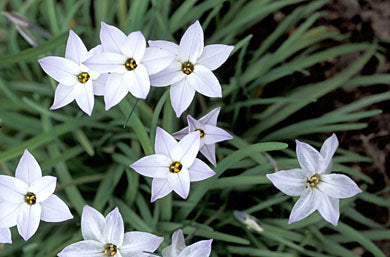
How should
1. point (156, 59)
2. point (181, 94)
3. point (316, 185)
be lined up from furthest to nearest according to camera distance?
point (316, 185)
point (181, 94)
point (156, 59)

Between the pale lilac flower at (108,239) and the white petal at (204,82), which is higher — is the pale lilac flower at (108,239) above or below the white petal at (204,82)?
below

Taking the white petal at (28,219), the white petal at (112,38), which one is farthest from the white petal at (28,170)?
the white petal at (112,38)

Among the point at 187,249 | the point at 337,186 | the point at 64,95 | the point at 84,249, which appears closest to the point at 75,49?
the point at 64,95

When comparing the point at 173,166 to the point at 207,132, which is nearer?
the point at 173,166

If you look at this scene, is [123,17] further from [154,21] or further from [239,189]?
[239,189]

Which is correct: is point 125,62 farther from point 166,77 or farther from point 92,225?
point 92,225

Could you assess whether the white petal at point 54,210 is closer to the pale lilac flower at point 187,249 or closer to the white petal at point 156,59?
the pale lilac flower at point 187,249

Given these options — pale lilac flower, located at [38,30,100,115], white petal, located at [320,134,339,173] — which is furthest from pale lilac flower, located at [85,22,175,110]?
white petal, located at [320,134,339,173]

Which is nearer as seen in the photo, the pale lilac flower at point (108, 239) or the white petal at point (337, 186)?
the pale lilac flower at point (108, 239)
